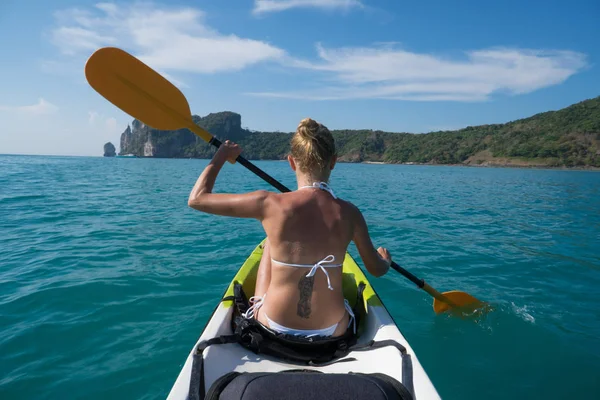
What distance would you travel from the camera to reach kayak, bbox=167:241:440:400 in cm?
210

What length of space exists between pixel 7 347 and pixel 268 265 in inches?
141

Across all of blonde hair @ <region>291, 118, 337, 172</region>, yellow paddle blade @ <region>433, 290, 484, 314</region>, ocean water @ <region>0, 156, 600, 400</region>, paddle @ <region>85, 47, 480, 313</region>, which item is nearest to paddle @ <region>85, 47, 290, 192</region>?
paddle @ <region>85, 47, 480, 313</region>

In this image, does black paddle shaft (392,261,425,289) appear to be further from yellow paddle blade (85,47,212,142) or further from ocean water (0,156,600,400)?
yellow paddle blade (85,47,212,142)

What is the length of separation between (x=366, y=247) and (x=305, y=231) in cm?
60

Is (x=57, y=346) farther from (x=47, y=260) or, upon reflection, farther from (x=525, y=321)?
(x=525, y=321)

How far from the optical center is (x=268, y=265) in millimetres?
2855

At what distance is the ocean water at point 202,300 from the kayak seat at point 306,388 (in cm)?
246

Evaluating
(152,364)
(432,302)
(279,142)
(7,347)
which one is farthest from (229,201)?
(279,142)

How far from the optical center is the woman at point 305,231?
7.22 feet

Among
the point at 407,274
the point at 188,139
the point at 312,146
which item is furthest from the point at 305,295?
the point at 188,139

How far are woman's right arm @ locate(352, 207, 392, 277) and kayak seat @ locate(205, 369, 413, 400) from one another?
950 mm

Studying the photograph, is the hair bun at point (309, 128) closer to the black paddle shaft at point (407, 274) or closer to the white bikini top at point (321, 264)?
the white bikini top at point (321, 264)

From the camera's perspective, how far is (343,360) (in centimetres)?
257

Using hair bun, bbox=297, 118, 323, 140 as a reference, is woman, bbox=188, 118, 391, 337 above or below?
Answer: below
